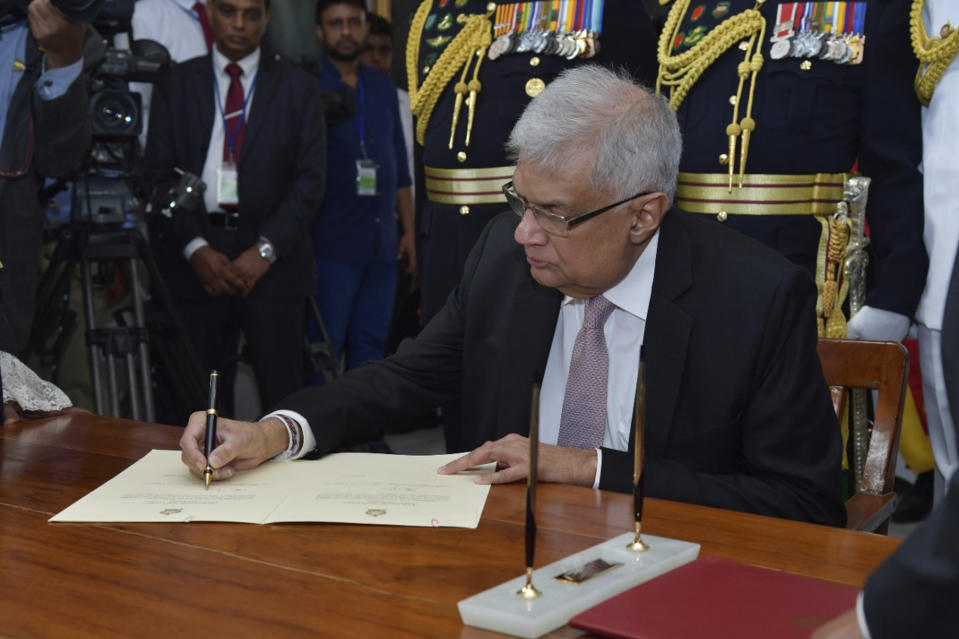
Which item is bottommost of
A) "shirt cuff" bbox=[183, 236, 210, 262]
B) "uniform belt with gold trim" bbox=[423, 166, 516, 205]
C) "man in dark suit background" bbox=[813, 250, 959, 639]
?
"shirt cuff" bbox=[183, 236, 210, 262]

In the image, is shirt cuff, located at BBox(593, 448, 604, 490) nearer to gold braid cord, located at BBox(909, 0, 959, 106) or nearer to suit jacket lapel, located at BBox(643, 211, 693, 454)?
suit jacket lapel, located at BBox(643, 211, 693, 454)

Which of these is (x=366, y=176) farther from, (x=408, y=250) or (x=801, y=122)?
(x=801, y=122)

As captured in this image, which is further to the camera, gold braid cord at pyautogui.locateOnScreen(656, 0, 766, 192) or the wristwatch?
the wristwatch

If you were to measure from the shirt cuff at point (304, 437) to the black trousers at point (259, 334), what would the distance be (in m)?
2.19

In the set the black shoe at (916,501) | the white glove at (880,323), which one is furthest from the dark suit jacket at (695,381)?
the black shoe at (916,501)

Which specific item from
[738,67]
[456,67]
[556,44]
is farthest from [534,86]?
[738,67]

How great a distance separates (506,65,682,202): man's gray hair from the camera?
5.50ft

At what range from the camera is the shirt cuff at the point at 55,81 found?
2.95 metres

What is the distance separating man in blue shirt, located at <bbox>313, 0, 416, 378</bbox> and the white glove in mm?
2553

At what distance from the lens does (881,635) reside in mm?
767

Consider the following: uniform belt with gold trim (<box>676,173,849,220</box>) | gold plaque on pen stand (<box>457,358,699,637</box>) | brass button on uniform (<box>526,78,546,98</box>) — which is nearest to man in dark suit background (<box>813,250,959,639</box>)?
gold plaque on pen stand (<box>457,358,699,637</box>)

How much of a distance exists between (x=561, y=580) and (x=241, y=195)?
2953 millimetres

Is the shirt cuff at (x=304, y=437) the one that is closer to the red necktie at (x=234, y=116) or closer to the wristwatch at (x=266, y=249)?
the wristwatch at (x=266, y=249)

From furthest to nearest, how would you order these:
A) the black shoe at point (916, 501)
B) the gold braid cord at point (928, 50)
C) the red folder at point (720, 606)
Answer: the black shoe at point (916, 501), the gold braid cord at point (928, 50), the red folder at point (720, 606)
